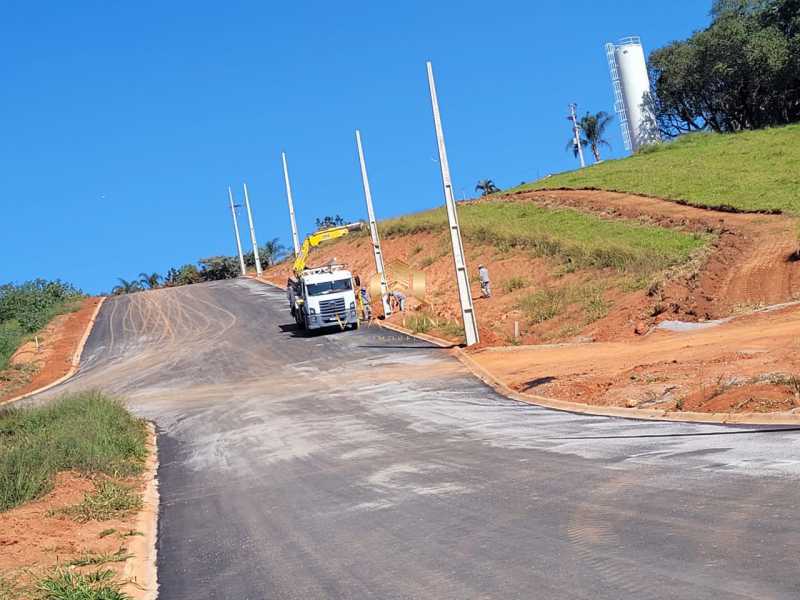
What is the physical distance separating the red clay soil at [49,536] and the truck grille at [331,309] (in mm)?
27874

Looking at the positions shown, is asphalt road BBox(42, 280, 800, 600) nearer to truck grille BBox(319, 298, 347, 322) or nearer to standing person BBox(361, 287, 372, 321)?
truck grille BBox(319, 298, 347, 322)

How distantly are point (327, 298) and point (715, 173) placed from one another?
26.5 metres

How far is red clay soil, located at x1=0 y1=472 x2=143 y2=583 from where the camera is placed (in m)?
10.3

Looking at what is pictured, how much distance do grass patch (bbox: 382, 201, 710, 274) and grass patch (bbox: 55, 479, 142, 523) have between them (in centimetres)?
2748

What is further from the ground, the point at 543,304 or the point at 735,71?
the point at 735,71

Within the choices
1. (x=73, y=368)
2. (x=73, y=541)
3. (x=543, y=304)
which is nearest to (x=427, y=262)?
(x=543, y=304)

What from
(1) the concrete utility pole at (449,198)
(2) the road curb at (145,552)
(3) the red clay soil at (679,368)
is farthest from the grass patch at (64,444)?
(1) the concrete utility pole at (449,198)

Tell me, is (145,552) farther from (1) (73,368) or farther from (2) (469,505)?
(1) (73,368)

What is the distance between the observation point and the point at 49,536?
38.3ft

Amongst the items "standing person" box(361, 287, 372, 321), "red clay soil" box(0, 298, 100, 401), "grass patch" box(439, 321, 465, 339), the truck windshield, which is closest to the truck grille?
the truck windshield

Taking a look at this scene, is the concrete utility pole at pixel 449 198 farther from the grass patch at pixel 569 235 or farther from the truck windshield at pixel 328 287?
the truck windshield at pixel 328 287

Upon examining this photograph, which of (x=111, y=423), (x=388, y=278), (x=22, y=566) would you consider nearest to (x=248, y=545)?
(x=22, y=566)

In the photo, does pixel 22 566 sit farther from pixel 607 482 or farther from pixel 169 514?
pixel 607 482

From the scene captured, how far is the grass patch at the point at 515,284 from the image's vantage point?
44594 millimetres
